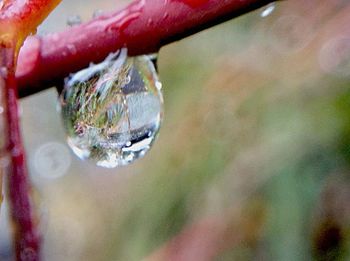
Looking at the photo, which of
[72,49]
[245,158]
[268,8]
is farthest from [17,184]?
[245,158]

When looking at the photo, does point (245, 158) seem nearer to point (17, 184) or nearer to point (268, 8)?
point (268, 8)

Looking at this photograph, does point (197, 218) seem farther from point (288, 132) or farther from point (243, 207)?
point (288, 132)

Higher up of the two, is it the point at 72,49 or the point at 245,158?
A: the point at 72,49

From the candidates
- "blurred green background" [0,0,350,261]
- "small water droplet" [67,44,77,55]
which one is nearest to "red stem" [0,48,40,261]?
"small water droplet" [67,44,77,55]

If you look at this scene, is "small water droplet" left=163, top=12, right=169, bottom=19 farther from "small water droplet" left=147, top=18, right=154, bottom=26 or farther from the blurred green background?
the blurred green background

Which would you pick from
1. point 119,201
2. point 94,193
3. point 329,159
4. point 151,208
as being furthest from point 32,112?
point 329,159

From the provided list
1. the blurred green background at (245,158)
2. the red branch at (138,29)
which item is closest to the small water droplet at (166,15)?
the red branch at (138,29)
